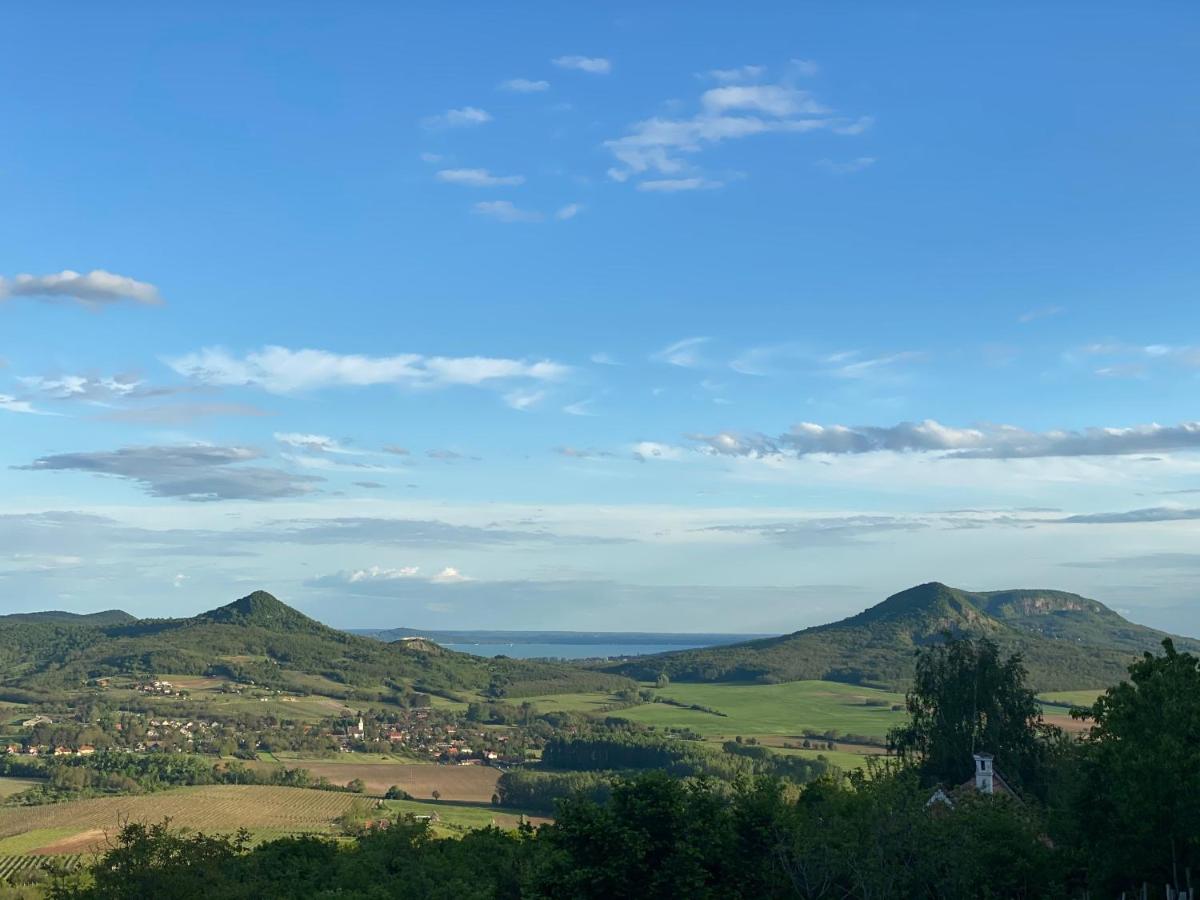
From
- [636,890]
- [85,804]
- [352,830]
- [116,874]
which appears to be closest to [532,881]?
[636,890]

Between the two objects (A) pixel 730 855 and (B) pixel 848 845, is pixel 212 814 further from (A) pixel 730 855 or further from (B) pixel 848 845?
(B) pixel 848 845

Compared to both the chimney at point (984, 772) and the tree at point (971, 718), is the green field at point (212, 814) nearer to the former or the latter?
the tree at point (971, 718)

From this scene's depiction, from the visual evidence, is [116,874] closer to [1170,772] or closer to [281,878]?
[281,878]

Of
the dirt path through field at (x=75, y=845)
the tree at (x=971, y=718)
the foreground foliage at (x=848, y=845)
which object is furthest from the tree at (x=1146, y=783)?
the dirt path through field at (x=75, y=845)

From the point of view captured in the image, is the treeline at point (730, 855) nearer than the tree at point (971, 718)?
Yes

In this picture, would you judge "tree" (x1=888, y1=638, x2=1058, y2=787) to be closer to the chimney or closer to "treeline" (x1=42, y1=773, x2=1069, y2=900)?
the chimney

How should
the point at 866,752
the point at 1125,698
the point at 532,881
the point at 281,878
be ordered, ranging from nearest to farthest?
the point at 1125,698
the point at 532,881
the point at 281,878
the point at 866,752

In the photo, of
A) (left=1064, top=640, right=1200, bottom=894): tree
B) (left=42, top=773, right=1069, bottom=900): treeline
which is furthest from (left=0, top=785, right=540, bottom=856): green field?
(left=1064, top=640, right=1200, bottom=894): tree

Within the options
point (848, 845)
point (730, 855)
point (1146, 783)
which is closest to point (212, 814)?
point (730, 855)

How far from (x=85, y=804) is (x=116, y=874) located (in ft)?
475

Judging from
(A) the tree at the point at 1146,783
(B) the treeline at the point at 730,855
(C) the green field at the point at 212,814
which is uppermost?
(A) the tree at the point at 1146,783

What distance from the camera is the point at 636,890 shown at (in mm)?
46750

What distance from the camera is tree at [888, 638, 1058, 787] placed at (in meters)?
82.8

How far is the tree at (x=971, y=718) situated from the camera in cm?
8281
